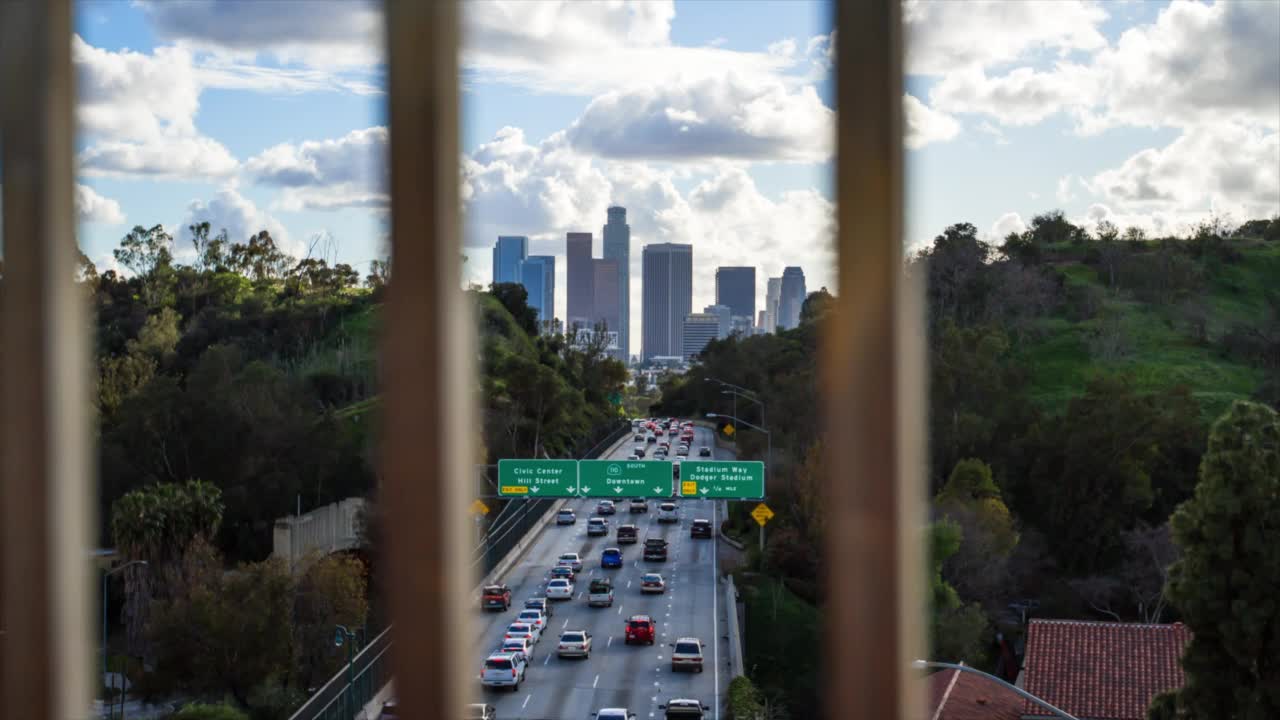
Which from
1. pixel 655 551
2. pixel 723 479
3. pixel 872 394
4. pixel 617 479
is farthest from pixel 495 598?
pixel 872 394

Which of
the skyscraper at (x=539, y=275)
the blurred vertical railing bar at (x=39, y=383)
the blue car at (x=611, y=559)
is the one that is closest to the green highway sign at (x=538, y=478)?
the blue car at (x=611, y=559)

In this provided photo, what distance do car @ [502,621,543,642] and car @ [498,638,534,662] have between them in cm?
22

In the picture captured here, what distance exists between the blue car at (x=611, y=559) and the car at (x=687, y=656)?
12.3 metres

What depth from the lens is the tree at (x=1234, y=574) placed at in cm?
1423

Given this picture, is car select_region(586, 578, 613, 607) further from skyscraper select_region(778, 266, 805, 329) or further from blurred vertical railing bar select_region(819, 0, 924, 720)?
skyscraper select_region(778, 266, 805, 329)

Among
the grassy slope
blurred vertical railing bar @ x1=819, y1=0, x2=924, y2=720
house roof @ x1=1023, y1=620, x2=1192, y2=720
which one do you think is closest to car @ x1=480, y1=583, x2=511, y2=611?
house roof @ x1=1023, y1=620, x2=1192, y2=720

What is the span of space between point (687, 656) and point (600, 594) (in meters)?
7.30

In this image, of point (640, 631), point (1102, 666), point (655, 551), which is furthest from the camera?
point (655, 551)

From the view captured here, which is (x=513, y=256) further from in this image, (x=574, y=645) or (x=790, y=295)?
(x=574, y=645)

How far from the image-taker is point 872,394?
1723 millimetres

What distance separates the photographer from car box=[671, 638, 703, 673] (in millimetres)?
26234

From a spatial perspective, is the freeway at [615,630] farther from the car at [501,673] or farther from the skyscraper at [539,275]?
the skyscraper at [539,275]

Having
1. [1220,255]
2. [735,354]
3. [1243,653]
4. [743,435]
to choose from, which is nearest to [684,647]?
[1243,653]

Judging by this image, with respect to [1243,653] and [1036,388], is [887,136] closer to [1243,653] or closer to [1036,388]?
[1243,653]
